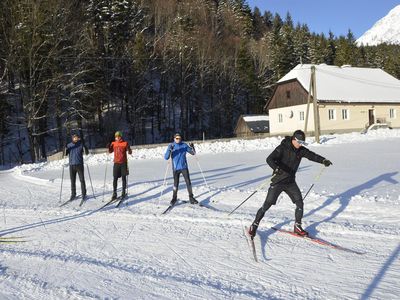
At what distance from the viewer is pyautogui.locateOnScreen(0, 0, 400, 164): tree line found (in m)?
31.2

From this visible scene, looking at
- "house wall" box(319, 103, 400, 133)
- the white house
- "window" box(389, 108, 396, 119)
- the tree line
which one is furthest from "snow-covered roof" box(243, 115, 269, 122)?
"window" box(389, 108, 396, 119)

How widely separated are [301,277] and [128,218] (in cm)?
473

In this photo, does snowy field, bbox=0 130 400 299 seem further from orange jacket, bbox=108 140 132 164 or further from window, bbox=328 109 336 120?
window, bbox=328 109 336 120

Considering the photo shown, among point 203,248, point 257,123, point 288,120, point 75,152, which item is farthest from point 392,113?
point 203,248

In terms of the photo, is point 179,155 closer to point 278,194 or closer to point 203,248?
point 278,194

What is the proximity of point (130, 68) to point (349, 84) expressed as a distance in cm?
2371

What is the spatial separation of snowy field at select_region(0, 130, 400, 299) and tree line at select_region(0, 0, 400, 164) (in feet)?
71.2

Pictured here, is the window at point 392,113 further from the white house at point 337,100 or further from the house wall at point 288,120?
the house wall at point 288,120

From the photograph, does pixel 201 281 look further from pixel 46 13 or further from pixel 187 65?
pixel 187 65

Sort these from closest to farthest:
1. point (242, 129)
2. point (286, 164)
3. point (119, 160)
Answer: point (286, 164) < point (119, 160) < point (242, 129)

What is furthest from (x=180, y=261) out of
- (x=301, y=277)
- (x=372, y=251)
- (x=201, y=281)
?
(x=372, y=251)

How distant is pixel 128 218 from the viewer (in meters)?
8.97

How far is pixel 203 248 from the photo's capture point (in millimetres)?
6523

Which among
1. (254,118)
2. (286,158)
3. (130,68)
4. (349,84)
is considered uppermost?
(130,68)
